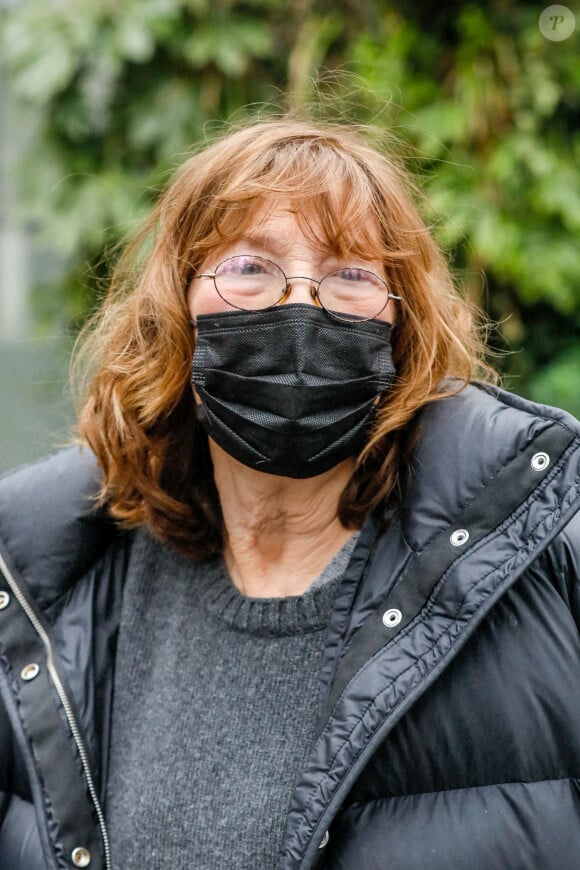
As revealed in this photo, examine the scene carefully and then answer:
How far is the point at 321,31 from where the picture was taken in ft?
13.7

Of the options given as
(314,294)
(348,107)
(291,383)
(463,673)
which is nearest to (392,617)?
(463,673)

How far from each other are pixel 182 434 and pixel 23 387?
365 centimetres

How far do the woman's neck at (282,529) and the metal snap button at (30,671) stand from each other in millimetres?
421

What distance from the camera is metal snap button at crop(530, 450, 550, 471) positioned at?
150cm

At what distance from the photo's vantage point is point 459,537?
1.52m

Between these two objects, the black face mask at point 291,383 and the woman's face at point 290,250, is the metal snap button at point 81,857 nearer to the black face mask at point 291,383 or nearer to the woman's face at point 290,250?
the black face mask at point 291,383

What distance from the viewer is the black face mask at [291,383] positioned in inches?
65.8

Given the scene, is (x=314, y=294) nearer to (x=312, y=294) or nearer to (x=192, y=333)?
(x=312, y=294)

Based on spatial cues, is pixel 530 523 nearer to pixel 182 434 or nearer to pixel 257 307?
pixel 257 307

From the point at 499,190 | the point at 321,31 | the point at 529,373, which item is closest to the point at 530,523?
the point at 499,190

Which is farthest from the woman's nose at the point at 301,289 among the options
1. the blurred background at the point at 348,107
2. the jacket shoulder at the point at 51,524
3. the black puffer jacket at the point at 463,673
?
the blurred background at the point at 348,107

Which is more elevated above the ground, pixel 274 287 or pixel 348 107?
pixel 348 107

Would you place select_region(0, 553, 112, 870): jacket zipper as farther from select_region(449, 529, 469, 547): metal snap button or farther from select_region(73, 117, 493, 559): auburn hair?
select_region(449, 529, 469, 547): metal snap button

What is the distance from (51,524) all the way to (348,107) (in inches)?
93.1
